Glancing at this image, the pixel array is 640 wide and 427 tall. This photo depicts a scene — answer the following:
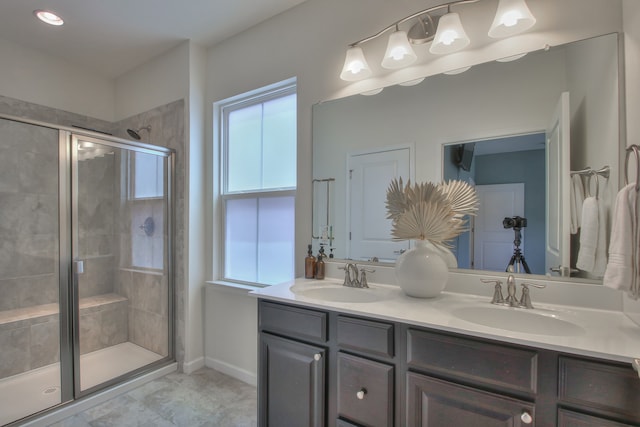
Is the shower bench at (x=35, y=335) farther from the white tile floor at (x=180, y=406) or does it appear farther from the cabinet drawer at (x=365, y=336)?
the cabinet drawer at (x=365, y=336)

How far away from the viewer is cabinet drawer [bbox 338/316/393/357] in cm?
118

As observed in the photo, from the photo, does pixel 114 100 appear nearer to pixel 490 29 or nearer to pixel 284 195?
pixel 284 195

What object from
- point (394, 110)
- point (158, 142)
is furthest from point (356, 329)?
point (158, 142)

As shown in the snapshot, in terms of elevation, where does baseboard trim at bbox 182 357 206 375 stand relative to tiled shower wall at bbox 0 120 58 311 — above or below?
below

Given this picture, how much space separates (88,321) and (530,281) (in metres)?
3.01

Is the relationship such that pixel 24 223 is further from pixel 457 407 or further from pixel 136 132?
pixel 457 407

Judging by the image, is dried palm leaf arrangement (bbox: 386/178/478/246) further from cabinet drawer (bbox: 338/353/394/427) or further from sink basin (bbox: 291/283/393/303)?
cabinet drawer (bbox: 338/353/394/427)

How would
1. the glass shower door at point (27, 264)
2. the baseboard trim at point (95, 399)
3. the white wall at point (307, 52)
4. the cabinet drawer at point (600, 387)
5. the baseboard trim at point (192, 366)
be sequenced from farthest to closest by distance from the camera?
the baseboard trim at point (192, 366) → the glass shower door at point (27, 264) → the baseboard trim at point (95, 399) → the white wall at point (307, 52) → the cabinet drawer at point (600, 387)

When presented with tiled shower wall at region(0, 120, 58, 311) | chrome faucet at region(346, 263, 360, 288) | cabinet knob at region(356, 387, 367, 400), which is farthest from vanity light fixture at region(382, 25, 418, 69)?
tiled shower wall at region(0, 120, 58, 311)

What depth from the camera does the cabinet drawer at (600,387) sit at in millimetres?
824

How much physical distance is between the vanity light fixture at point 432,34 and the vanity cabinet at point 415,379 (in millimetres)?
1311

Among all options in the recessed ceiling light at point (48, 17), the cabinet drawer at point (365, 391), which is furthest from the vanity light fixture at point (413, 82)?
the recessed ceiling light at point (48, 17)

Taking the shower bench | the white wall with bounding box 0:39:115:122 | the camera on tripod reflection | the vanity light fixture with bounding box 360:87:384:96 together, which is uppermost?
the white wall with bounding box 0:39:115:122

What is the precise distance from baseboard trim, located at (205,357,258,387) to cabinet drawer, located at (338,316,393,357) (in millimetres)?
1344
